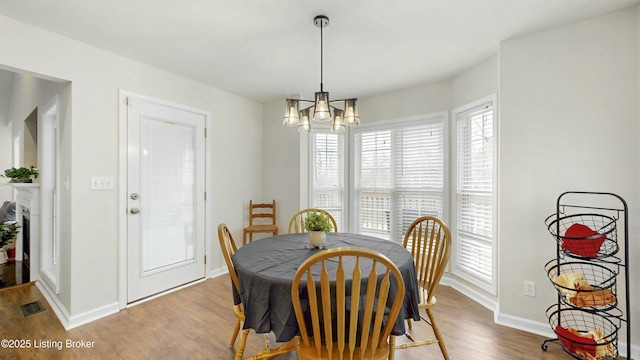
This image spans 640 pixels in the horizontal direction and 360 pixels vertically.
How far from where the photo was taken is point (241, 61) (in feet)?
8.95

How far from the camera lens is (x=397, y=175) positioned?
11.8 ft

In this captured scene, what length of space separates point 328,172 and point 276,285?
8.72 feet

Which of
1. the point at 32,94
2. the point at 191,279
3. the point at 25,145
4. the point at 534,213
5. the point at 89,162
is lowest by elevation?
the point at 191,279

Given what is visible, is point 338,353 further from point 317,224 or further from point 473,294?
point 473,294

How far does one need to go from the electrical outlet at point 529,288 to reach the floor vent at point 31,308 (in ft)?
14.0

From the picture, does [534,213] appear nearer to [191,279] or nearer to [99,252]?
[191,279]

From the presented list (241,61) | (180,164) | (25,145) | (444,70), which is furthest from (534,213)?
(25,145)

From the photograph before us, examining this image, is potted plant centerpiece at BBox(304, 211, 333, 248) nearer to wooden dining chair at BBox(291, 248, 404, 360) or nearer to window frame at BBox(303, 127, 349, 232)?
wooden dining chair at BBox(291, 248, 404, 360)

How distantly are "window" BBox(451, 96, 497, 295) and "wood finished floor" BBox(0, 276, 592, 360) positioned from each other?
1.28ft

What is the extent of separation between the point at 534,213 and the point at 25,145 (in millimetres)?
6101

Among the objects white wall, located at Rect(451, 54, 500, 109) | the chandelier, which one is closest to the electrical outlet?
white wall, located at Rect(451, 54, 500, 109)

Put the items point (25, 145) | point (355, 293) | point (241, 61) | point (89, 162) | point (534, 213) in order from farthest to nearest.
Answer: point (25, 145), point (241, 61), point (89, 162), point (534, 213), point (355, 293)

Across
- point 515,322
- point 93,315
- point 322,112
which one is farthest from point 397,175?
point 93,315

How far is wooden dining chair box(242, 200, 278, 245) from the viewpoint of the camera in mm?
3703
